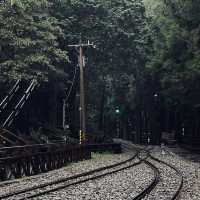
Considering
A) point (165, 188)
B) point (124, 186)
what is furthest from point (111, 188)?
point (165, 188)

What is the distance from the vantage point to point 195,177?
22.5 m

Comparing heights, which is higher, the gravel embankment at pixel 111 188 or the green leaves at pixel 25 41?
the green leaves at pixel 25 41

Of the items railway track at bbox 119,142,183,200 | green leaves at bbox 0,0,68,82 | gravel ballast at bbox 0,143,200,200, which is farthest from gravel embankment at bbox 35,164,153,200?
green leaves at bbox 0,0,68,82

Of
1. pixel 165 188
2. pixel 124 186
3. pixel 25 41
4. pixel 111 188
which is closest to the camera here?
pixel 165 188

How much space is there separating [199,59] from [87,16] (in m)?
15.9

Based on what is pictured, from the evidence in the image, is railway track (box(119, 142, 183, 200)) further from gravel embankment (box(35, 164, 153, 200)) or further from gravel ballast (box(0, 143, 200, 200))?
gravel embankment (box(35, 164, 153, 200))

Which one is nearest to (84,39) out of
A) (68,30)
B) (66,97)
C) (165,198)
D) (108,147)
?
(68,30)

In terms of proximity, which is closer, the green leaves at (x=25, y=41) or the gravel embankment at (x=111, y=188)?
the gravel embankment at (x=111, y=188)

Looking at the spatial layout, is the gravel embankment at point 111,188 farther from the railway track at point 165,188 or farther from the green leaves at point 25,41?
the green leaves at point 25,41

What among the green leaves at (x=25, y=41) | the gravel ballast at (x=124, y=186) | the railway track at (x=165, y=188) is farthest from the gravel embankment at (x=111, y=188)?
the green leaves at (x=25, y=41)

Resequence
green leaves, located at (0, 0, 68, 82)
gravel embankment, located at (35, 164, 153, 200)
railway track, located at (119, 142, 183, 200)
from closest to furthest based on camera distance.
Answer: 1. railway track, located at (119, 142, 183, 200)
2. gravel embankment, located at (35, 164, 153, 200)
3. green leaves, located at (0, 0, 68, 82)

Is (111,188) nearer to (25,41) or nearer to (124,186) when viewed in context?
(124,186)

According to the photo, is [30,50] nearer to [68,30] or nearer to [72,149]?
[72,149]

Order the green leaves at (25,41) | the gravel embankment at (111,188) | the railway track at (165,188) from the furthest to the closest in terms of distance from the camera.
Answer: the green leaves at (25,41) → the gravel embankment at (111,188) → the railway track at (165,188)
